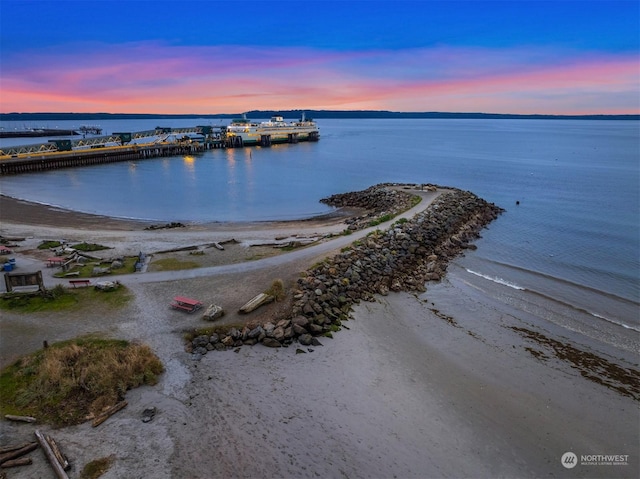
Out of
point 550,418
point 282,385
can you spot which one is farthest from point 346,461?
point 550,418

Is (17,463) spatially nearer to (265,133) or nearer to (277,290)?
(277,290)

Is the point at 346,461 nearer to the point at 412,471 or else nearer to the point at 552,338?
the point at 412,471

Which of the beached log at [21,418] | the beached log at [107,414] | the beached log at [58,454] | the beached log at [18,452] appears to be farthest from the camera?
the beached log at [107,414]

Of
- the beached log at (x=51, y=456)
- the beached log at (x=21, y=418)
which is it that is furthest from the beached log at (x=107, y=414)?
the beached log at (x=21, y=418)

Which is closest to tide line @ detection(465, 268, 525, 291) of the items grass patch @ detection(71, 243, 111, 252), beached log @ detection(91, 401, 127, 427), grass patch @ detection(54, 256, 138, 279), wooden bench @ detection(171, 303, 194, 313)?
wooden bench @ detection(171, 303, 194, 313)

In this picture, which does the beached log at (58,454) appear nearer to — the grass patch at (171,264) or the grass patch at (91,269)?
the grass patch at (91,269)

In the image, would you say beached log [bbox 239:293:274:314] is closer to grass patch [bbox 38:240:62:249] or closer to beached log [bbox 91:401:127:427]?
beached log [bbox 91:401:127:427]
